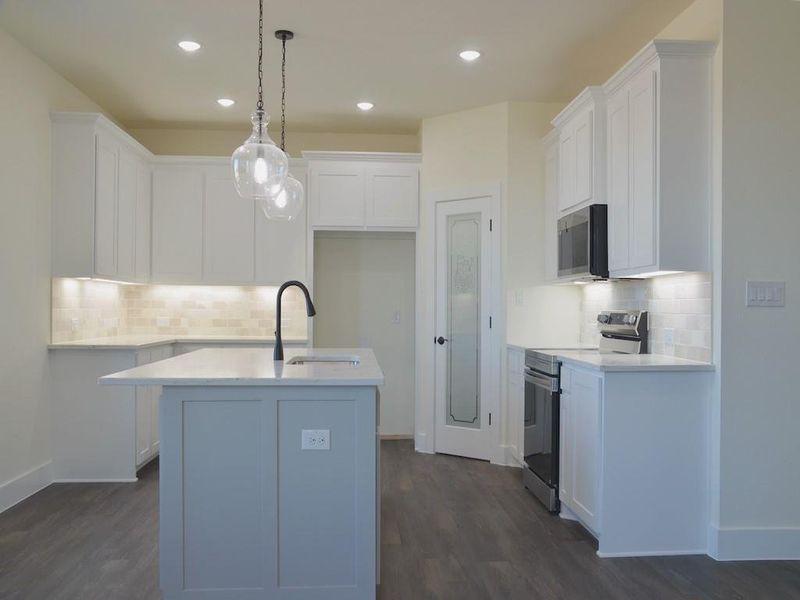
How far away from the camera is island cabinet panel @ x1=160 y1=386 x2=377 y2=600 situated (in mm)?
2443

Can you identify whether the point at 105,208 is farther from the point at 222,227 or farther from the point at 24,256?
the point at 222,227

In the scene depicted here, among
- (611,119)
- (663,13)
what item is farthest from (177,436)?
(663,13)

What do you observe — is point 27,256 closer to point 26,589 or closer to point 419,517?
point 26,589

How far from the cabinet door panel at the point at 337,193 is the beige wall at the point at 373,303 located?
1.22 feet

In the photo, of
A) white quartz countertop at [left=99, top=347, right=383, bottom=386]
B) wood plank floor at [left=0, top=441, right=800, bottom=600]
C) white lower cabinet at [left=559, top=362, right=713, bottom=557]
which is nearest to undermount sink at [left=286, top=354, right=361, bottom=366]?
white quartz countertop at [left=99, top=347, right=383, bottom=386]

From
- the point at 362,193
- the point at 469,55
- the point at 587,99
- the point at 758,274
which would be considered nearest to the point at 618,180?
the point at 587,99

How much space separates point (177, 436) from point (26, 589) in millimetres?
1051

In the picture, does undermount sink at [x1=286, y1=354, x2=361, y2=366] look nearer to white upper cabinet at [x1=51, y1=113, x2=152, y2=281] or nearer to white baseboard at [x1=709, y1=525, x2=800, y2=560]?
white upper cabinet at [x1=51, y1=113, x2=152, y2=281]

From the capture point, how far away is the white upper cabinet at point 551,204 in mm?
4617

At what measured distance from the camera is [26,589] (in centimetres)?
268

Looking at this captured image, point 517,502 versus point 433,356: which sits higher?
point 433,356

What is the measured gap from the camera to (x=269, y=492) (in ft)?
8.07

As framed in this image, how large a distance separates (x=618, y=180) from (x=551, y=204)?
3.96 feet

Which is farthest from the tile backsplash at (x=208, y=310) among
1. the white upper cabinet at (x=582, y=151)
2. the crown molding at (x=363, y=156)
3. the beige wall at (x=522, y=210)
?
the white upper cabinet at (x=582, y=151)
